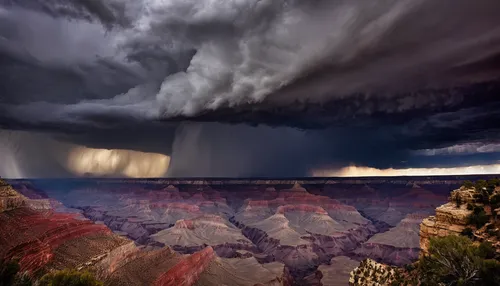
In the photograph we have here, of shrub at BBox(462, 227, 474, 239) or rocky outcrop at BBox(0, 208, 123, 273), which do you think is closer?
shrub at BBox(462, 227, 474, 239)

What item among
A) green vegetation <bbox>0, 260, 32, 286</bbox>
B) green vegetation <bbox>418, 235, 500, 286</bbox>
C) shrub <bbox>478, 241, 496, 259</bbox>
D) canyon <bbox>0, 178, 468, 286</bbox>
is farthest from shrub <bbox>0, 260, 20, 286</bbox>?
shrub <bbox>478, 241, 496, 259</bbox>

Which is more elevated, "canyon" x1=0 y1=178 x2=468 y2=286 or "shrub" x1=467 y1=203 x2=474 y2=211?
"shrub" x1=467 y1=203 x2=474 y2=211

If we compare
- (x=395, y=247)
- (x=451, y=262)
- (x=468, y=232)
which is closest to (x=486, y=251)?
(x=451, y=262)

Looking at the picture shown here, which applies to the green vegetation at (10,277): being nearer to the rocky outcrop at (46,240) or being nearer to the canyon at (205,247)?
the rocky outcrop at (46,240)

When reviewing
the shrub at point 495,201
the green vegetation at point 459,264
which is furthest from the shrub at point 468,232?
the shrub at point 495,201

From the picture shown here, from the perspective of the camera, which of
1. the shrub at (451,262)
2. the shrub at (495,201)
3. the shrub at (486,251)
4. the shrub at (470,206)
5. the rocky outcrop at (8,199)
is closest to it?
the shrub at (451,262)

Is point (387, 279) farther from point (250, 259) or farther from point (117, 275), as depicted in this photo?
point (250, 259)

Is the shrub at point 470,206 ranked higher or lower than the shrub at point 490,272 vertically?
higher

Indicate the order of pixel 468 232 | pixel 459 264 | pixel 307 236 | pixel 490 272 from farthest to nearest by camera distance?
pixel 307 236, pixel 468 232, pixel 459 264, pixel 490 272

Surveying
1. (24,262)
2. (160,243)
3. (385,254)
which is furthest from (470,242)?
(160,243)

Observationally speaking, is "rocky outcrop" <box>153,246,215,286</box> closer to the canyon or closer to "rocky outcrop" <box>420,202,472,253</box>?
the canyon

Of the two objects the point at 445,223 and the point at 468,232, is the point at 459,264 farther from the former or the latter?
the point at 445,223

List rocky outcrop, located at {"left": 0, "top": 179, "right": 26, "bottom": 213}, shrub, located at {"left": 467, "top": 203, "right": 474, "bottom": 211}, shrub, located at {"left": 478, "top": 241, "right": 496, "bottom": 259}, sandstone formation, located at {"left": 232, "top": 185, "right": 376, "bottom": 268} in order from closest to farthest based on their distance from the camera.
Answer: shrub, located at {"left": 478, "top": 241, "right": 496, "bottom": 259} < shrub, located at {"left": 467, "top": 203, "right": 474, "bottom": 211} < rocky outcrop, located at {"left": 0, "top": 179, "right": 26, "bottom": 213} < sandstone formation, located at {"left": 232, "top": 185, "right": 376, "bottom": 268}

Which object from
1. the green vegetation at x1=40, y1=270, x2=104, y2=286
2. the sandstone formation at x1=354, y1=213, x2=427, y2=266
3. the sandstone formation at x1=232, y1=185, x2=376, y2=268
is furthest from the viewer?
the sandstone formation at x1=232, y1=185, x2=376, y2=268
